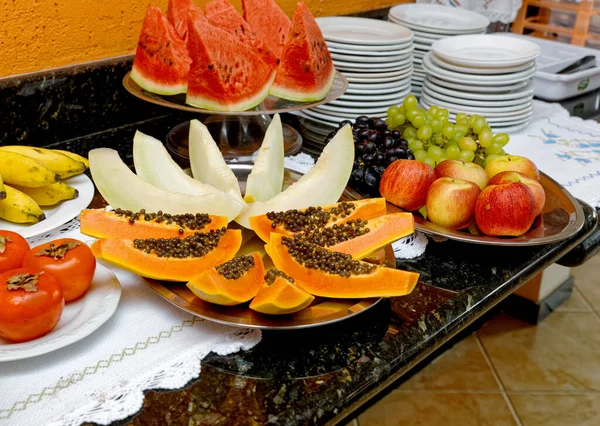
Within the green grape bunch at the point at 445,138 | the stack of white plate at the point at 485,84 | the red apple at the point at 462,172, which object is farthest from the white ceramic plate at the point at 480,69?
the red apple at the point at 462,172

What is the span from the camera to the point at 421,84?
5.82ft

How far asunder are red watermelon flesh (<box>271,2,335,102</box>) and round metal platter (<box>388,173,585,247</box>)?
342mm

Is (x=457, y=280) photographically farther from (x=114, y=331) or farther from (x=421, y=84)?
(x=421, y=84)

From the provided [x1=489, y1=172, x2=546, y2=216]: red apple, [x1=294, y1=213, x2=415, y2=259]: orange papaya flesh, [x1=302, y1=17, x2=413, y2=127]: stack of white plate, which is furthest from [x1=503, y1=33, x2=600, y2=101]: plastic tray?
[x1=294, y1=213, x2=415, y2=259]: orange papaya flesh

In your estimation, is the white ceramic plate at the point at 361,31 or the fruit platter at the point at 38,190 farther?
the white ceramic plate at the point at 361,31

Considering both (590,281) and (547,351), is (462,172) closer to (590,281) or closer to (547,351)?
(547,351)

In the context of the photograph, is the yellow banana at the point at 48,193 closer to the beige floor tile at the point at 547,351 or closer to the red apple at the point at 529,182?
the red apple at the point at 529,182

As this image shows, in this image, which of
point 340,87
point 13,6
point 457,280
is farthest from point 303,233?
point 13,6

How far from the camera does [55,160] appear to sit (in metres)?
1.09

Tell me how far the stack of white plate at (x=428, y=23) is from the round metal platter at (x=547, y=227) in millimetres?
707

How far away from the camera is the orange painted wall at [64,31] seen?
1272mm

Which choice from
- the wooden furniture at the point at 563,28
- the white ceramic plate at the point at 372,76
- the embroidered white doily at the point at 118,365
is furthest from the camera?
the wooden furniture at the point at 563,28

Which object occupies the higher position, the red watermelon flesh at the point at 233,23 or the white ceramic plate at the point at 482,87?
the red watermelon flesh at the point at 233,23

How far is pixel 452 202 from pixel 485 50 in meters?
0.81
